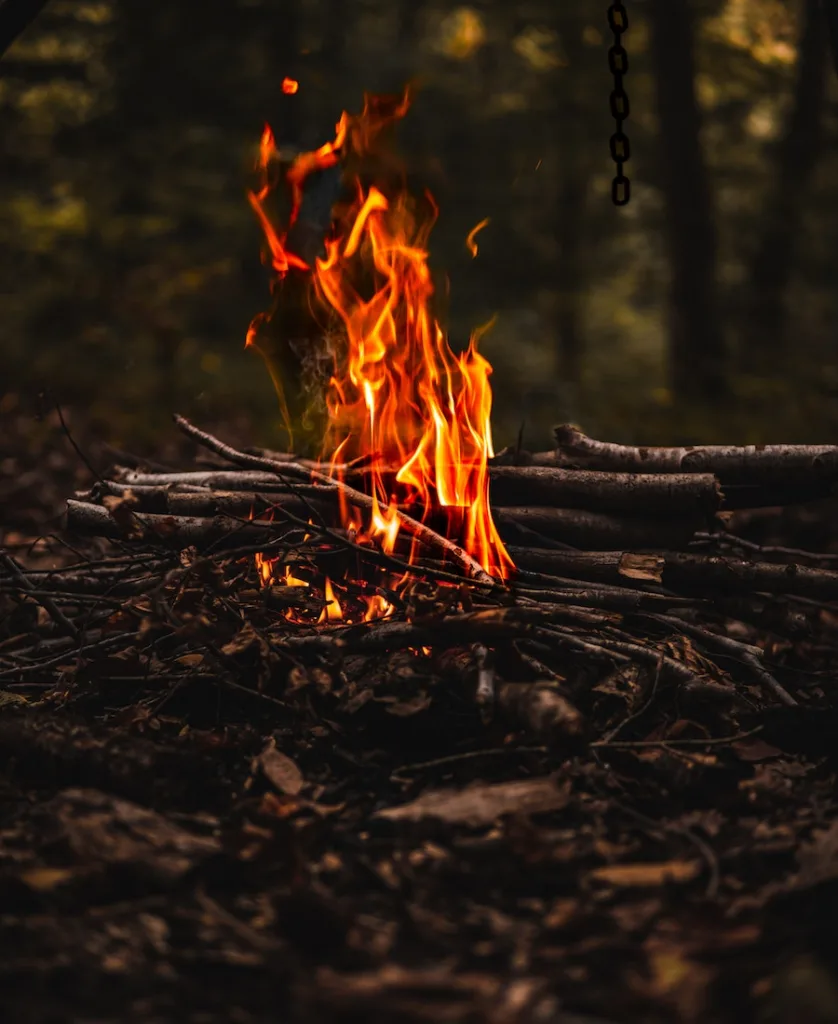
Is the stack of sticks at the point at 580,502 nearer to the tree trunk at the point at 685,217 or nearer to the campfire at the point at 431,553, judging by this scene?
the campfire at the point at 431,553

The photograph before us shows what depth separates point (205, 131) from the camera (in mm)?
11273

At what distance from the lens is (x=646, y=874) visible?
9.77 feet

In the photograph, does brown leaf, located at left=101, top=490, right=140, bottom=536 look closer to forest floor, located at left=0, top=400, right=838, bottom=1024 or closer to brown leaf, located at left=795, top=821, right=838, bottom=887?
forest floor, located at left=0, top=400, right=838, bottom=1024

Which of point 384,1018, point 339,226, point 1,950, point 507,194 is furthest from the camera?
point 507,194

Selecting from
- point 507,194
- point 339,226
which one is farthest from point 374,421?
point 507,194

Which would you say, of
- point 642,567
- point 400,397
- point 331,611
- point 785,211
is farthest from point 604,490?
point 785,211

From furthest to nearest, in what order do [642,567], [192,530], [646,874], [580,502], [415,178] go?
[415,178], [580,502], [192,530], [642,567], [646,874]

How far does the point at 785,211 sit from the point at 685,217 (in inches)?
76.7

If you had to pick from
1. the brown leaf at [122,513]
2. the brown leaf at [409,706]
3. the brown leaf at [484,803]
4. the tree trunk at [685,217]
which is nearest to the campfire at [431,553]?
the brown leaf at [122,513]

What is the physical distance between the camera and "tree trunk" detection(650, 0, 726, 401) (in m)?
10.9

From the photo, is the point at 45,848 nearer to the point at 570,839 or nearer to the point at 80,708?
the point at 80,708

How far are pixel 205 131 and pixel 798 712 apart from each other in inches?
378

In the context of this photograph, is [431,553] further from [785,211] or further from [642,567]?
[785,211]

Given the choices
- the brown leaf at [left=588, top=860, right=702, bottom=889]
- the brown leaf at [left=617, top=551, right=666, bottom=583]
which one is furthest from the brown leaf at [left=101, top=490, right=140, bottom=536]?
the brown leaf at [left=588, top=860, right=702, bottom=889]
